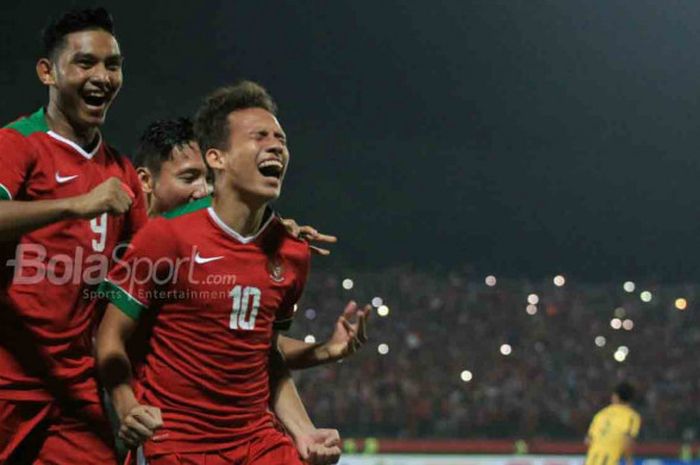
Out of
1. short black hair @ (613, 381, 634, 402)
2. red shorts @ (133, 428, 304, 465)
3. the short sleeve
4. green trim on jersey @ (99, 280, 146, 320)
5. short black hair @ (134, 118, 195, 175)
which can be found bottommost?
short black hair @ (613, 381, 634, 402)

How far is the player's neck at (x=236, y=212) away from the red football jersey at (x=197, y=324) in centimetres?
3

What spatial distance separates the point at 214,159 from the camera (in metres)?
4.25

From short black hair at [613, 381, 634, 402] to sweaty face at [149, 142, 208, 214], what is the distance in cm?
805

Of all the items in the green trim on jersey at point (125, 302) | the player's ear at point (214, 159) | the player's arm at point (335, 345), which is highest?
the player's ear at point (214, 159)

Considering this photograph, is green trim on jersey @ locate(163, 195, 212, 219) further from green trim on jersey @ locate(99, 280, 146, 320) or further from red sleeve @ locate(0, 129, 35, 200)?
red sleeve @ locate(0, 129, 35, 200)

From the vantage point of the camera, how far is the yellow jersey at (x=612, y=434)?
12.2m

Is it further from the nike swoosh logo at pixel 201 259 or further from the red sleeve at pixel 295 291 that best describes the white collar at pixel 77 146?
the red sleeve at pixel 295 291

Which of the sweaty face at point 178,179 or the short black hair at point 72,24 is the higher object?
the short black hair at point 72,24

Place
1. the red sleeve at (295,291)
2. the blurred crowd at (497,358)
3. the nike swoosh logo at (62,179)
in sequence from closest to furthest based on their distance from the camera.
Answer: the nike swoosh logo at (62,179)
the red sleeve at (295,291)
the blurred crowd at (497,358)

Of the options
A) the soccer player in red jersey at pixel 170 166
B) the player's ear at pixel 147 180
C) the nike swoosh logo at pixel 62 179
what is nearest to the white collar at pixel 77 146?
the nike swoosh logo at pixel 62 179

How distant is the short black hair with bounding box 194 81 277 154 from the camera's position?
14.1ft

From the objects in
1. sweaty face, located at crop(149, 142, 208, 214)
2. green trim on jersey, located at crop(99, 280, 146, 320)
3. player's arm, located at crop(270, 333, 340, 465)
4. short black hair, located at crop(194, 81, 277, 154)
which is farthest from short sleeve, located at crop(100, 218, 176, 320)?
sweaty face, located at crop(149, 142, 208, 214)

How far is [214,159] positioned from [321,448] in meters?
1.11

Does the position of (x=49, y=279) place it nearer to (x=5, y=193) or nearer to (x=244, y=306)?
(x=5, y=193)
